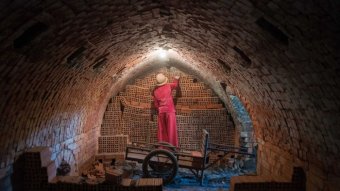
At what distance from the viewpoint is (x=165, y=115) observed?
1151cm

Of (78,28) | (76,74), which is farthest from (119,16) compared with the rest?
(76,74)

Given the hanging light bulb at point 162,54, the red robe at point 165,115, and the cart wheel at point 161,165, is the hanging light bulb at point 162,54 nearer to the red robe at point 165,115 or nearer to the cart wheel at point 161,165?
the red robe at point 165,115

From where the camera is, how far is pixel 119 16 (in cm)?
472

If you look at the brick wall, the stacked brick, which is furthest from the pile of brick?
the brick wall

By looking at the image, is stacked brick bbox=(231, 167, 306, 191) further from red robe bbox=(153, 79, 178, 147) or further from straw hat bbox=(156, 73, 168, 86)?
straw hat bbox=(156, 73, 168, 86)

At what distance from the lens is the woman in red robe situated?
1136cm

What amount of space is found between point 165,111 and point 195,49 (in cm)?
432

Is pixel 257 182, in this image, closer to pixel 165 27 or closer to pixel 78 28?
pixel 165 27

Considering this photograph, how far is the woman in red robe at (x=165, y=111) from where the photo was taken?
1136 cm

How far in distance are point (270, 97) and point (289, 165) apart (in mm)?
1300

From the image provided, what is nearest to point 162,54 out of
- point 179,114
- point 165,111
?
point 165,111

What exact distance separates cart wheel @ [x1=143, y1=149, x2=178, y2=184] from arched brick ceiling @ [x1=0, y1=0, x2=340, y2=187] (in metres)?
2.23

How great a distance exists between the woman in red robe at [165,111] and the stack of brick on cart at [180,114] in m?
0.56

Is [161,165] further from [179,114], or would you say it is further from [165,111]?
[179,114]
